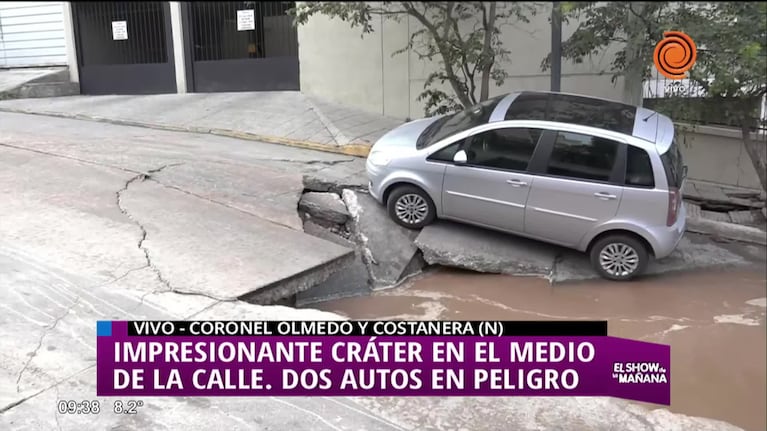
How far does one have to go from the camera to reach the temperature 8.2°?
127 inches

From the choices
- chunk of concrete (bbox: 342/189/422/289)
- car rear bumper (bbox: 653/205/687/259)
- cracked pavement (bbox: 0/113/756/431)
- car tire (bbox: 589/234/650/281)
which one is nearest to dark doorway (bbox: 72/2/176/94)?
cracked pavement (bbox: 0/113/756/431)

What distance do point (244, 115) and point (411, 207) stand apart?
217 inches

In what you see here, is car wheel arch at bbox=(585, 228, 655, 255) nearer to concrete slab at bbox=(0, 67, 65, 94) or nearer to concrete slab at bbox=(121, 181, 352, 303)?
concrete slab at bbox=(121, 181, 352, 303)

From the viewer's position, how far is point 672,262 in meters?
6.67

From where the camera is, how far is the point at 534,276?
641cm

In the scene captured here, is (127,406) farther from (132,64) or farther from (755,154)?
(132,64)

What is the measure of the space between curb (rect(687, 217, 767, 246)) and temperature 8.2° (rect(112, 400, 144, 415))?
6.51 meters

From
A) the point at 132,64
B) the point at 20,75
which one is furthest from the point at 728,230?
the point at 20,75

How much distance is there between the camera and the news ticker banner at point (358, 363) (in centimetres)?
341

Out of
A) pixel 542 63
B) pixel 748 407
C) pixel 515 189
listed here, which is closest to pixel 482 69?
pixel 542 63

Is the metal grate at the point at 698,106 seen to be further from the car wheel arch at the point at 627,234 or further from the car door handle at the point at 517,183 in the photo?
the car door handle at the point at 517,183

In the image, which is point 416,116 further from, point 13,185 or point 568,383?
point 568,383

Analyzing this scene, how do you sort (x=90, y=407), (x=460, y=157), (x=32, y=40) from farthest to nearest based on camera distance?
(x=32, y=40) → (x=460, y=157) → (x=90, y=407)

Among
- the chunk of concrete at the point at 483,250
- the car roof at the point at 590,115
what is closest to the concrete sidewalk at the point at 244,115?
the chunk of concrete at the point at 483,250
